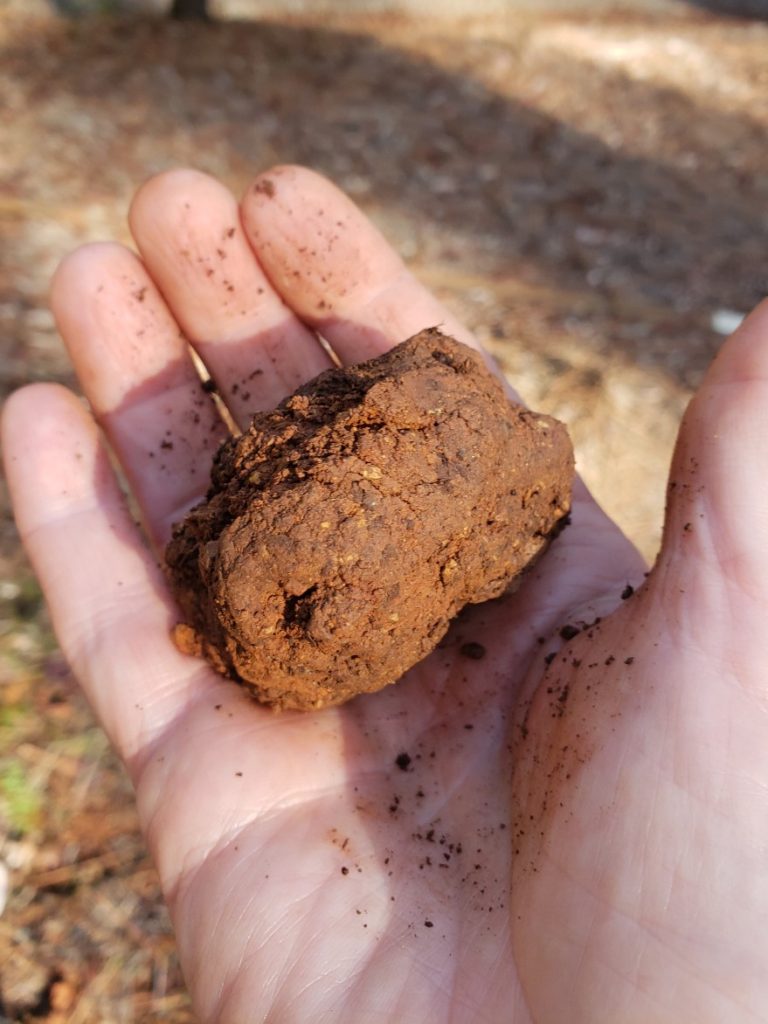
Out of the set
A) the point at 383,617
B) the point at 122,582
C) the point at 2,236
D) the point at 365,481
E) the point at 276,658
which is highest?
the point at 365,481

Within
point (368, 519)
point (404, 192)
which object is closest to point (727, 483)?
point (368, 519)

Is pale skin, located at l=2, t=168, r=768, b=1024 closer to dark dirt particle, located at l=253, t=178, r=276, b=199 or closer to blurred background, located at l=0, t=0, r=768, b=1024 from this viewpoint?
dark dirt particle, located at l=253, t=178, r=276, b=199

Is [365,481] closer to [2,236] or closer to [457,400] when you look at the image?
[457,400]

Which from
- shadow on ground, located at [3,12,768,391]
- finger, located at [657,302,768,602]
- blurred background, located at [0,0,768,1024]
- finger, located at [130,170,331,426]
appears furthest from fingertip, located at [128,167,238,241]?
shadow on ground, located at [3,12,768,391]

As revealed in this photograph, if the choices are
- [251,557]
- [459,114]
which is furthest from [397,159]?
[251,557]

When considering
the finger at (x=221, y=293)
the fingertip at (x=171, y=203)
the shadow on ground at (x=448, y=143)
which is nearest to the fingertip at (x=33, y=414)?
the finger at (x=221, y=293)

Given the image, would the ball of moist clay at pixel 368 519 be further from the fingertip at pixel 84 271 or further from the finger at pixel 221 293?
the fingertip at pixel 84 271

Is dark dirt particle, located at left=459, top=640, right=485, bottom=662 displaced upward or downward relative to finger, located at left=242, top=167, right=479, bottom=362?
downward
